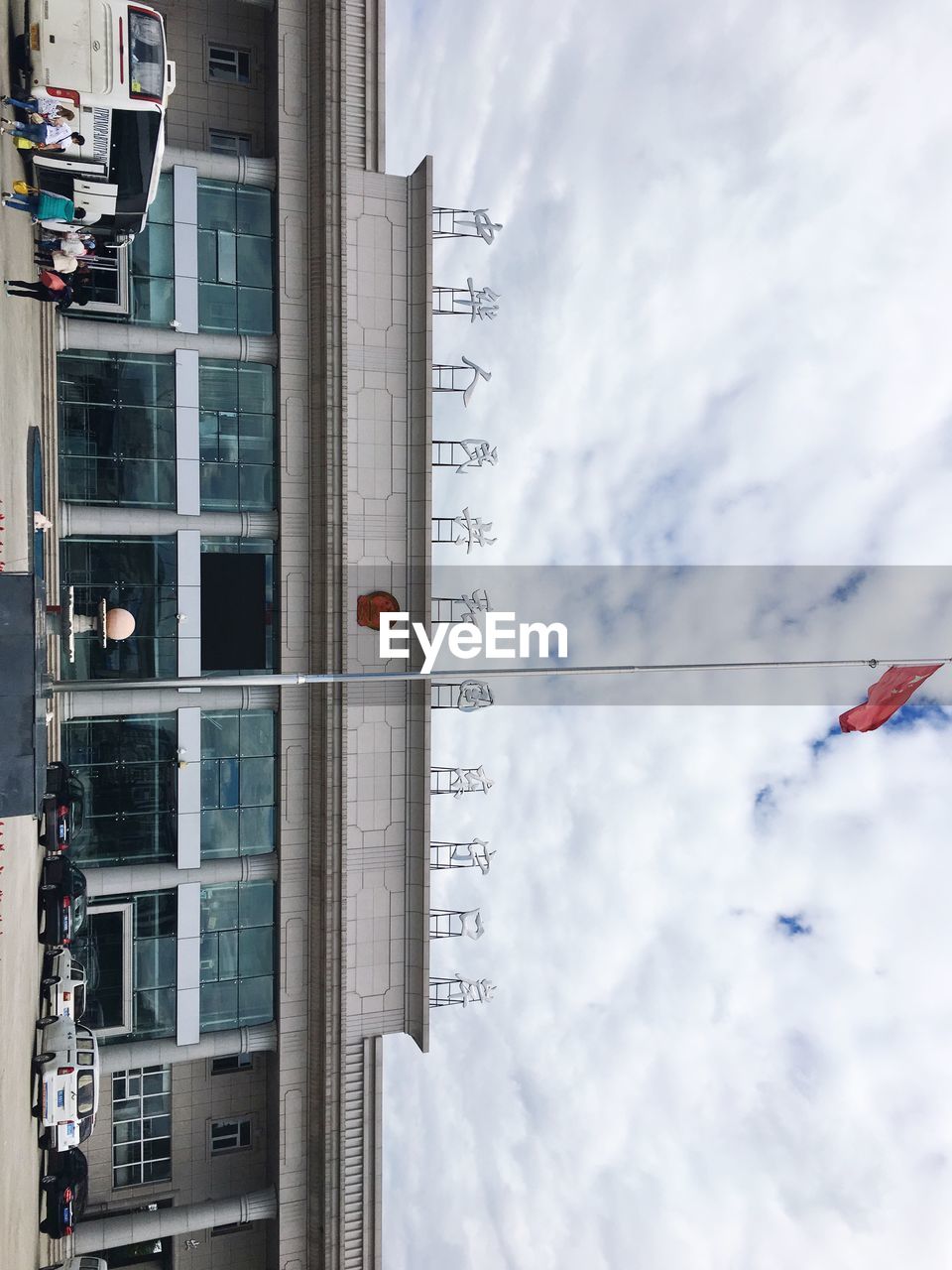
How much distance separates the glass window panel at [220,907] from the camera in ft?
75.4

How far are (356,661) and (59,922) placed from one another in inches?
365

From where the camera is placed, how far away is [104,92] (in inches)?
699

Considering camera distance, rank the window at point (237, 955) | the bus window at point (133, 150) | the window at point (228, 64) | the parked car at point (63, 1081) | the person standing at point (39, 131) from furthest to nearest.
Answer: the window at point (228, 64)
the window at point (237, 955)
the bus window at point (133, 150)
the parked car at point (63, 1081)
the person standing at point (39, 131)

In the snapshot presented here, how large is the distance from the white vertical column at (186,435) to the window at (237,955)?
1032 cm

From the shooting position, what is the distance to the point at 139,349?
2228 cm

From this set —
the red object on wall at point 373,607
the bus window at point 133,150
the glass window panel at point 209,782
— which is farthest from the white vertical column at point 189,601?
Answer: the bus window at point 133,150

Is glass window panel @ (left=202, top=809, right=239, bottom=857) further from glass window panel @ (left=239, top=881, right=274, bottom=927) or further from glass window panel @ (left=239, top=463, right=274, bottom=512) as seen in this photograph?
glass window panel @ (left=239, top=463, right=274, bottom=512)

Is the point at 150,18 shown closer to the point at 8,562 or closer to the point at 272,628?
the point at 8,562

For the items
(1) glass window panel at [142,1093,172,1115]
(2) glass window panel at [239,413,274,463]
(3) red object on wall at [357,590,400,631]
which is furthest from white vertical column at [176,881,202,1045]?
(2) glass window panel at [239,413,274,463]

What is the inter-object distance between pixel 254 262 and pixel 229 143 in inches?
160

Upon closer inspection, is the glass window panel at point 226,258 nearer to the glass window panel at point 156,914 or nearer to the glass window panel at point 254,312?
the glass window panel at point 254,312

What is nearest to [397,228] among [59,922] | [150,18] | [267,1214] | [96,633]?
[150,18]

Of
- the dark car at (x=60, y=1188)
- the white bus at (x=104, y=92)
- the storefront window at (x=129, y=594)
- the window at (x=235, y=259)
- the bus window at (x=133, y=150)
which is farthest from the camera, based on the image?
the window at (x=235, y=259)

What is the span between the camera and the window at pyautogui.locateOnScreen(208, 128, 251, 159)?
24.1m
